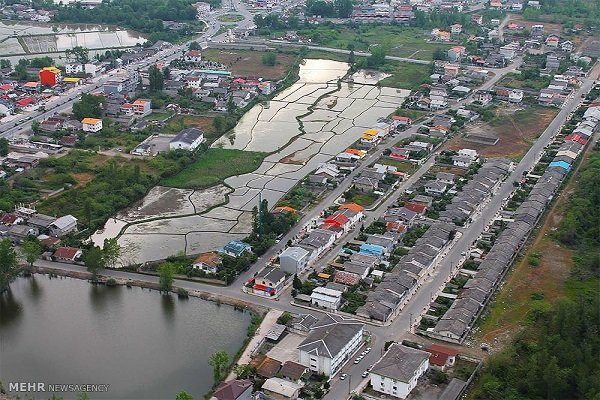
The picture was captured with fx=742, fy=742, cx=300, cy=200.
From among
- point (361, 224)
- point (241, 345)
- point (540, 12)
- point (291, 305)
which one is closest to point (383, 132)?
point (361, 224)

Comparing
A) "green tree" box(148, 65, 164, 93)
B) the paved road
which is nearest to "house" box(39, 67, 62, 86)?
"green tree" box(148, 65, 164, 93)

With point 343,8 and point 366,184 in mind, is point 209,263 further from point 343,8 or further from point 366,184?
point 343,8

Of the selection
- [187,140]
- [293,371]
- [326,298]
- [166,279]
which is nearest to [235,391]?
[293,371]

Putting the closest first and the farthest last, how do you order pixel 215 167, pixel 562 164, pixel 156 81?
pixel 562 164
pixel 215 167
pixel 156 81

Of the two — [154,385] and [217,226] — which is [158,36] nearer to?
[217,226]

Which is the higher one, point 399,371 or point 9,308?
point 399,371

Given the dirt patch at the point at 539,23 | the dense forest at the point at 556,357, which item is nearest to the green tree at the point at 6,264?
the dense forest at the point at 556,357

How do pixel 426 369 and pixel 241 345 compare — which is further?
pixel 241 345
